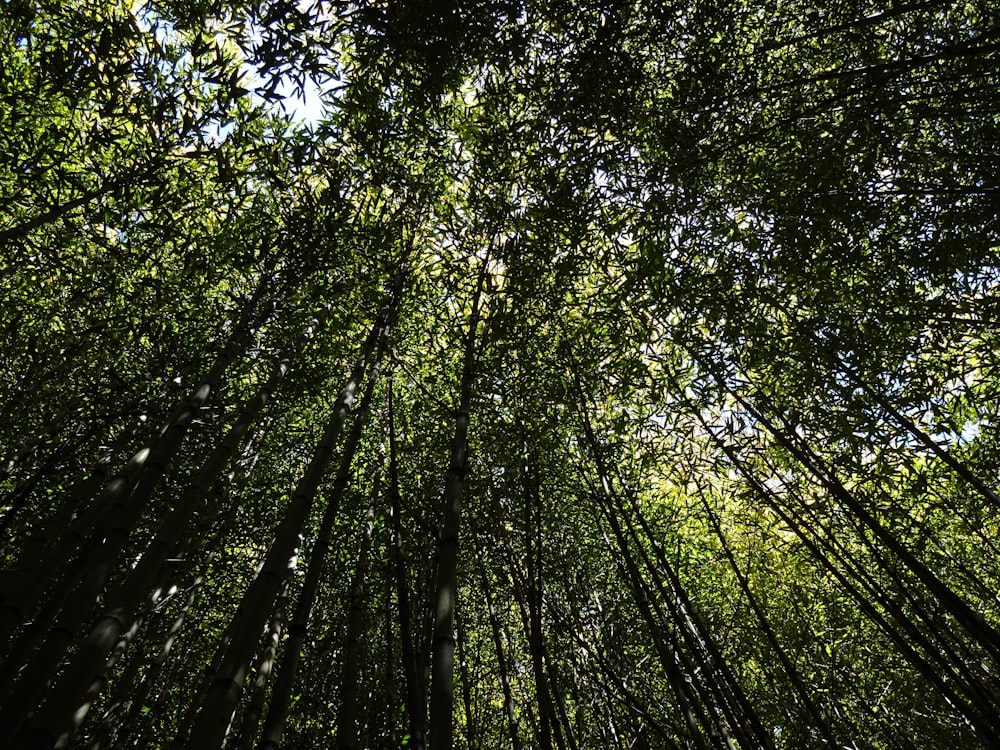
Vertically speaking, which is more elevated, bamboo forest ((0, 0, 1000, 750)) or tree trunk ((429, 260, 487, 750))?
bamboo forest ((0, 0, 1000, 750))

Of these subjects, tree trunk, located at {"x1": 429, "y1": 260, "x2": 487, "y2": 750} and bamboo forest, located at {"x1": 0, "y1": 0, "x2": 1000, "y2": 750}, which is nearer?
tree trunk, located at {"x1": 429, "y1": 260, "x2": 487, "y2": 750}

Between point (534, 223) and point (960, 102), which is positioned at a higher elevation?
point (534, 223)

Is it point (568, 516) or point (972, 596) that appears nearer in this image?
point (568, 516)

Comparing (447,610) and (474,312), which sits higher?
(474,312)

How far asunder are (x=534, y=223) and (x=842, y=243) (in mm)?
1881

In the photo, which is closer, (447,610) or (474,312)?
(447,610)

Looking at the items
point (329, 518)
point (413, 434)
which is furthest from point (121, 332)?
point (329, 518)

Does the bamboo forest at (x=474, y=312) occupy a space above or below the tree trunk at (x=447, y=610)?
above

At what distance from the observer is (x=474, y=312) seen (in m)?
3.42

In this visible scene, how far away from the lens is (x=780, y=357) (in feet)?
12.8

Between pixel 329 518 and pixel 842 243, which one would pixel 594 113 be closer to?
pixel 842 243

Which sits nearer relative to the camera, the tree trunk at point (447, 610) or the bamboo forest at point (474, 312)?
the tree trunk at point (447, 610)

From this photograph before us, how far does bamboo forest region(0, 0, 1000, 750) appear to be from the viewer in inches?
105

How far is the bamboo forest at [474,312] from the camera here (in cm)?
267
